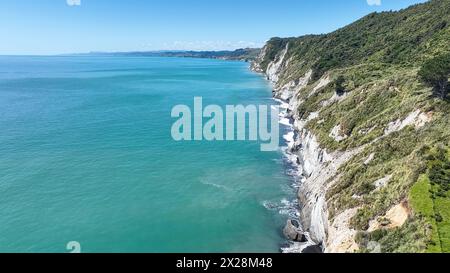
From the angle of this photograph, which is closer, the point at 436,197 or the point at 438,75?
the point at 436,197

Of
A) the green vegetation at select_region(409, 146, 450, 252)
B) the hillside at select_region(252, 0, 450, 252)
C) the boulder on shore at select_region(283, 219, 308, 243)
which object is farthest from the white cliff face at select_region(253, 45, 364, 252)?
the green vegetation at select_region(409, 146, 450, 252)

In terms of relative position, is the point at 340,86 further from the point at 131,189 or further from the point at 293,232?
the point at 131,189

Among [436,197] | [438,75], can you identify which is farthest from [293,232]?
[438,75]

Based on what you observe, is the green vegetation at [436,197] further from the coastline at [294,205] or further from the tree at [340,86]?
the tree at [340,86]

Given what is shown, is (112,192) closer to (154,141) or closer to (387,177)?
(154,141)

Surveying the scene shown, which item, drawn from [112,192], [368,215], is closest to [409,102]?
[368,215]

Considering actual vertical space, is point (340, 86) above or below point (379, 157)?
above

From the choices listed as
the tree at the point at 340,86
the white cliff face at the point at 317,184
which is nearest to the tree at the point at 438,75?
the white cliff face at the point at 317,184
